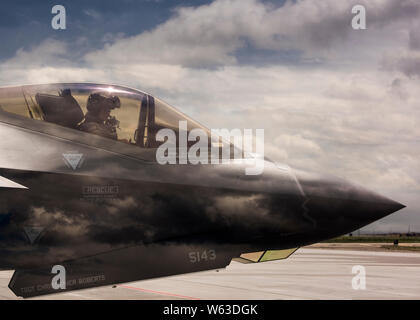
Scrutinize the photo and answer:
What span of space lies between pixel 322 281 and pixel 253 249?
45.4ft

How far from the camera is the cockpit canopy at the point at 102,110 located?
23.4 ft

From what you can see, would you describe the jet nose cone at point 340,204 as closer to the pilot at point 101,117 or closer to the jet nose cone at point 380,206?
the jet nose cone at point 380,206

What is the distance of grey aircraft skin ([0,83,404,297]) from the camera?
6.54m

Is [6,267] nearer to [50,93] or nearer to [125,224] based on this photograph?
[125,224]

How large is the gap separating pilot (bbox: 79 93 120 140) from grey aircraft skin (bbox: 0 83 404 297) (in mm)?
366

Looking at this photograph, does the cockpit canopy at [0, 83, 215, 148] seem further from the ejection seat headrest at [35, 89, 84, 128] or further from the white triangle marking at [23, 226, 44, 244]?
the white triangle marking at [23, 226, 44, 244]

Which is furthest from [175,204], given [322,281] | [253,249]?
[322,281]

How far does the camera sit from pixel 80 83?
7723 mm

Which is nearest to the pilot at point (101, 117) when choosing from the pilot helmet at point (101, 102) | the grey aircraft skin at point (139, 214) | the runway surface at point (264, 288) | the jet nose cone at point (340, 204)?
the pilot helmet at point (101, 102)

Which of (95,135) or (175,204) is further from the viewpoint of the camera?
(95,135)

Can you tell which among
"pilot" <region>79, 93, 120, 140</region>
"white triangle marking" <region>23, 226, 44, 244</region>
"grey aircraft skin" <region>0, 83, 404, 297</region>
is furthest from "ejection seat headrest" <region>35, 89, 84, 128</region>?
"white triangle marking" <region>23, 226, 44, 244</region>

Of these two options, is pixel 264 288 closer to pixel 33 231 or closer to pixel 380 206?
pixel 380 206

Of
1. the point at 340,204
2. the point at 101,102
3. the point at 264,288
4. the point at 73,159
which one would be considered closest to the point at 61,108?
the point at 101,102
